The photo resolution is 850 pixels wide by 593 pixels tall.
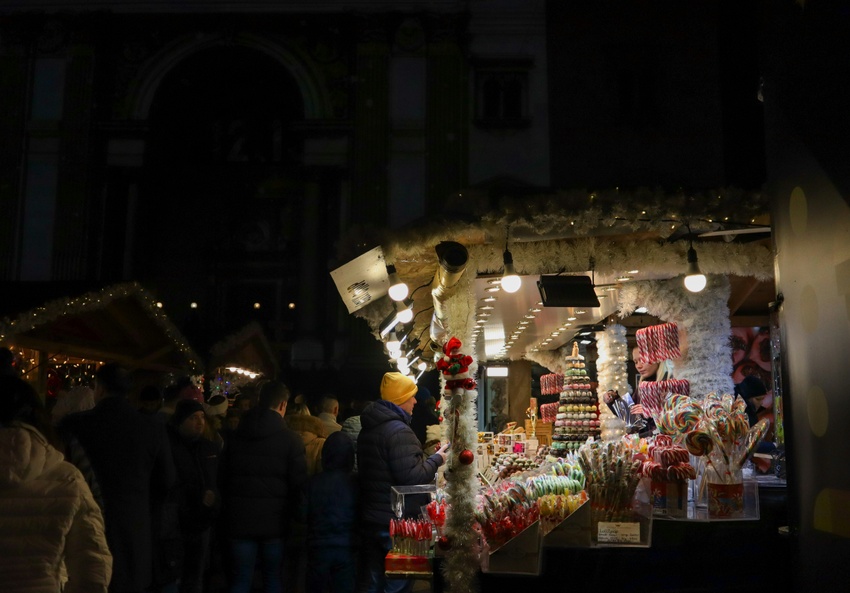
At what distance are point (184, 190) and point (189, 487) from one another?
702 inches

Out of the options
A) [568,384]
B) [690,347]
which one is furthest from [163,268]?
[690,347]

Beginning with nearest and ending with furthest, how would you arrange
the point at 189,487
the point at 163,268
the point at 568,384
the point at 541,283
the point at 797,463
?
the point at 797,463 < the point at 189,487 < the point at 541,283 < the point at 568,384 < the point at 163,268

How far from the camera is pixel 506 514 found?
5.08 m

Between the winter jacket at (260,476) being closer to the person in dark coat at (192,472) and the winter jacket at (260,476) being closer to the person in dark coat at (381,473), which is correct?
the person in dark coat at (192,472)

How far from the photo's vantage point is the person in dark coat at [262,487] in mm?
5340

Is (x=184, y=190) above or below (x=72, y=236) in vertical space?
above

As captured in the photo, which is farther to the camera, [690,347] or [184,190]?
[184,190]

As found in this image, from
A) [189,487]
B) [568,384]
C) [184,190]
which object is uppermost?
[184,190]

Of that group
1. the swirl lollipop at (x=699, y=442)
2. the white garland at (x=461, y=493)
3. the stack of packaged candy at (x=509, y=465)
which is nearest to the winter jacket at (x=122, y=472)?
the white garland at (x=461, y=493)

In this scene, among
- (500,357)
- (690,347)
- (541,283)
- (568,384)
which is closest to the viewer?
(541,283)

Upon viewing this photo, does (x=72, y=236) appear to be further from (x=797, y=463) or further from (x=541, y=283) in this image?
(x=797, y=463)

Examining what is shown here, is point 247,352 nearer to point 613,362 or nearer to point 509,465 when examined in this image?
point 613,362

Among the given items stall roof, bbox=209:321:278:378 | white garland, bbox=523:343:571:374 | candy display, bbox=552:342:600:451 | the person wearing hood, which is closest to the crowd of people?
the person wearing hood

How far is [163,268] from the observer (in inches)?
845
